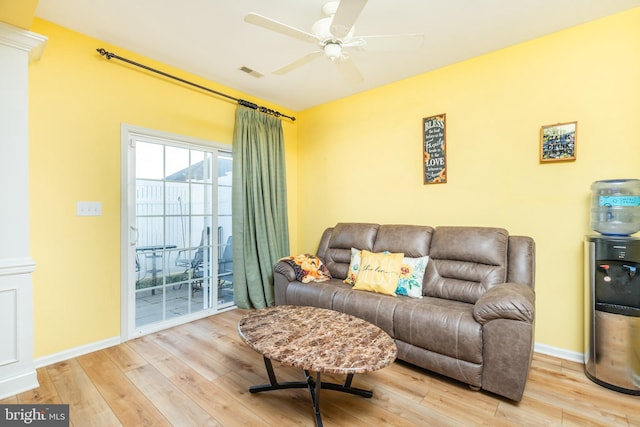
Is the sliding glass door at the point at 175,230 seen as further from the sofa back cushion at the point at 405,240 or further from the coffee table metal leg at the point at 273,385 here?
the sofa back cushion at the point at 405,240

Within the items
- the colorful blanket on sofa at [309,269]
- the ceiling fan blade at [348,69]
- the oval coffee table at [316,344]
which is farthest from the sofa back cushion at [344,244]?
the ceiling fan blade at [348,69]

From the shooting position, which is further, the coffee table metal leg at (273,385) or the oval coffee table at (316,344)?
the coffee table metal leg at (273,385)

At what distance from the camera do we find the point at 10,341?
6.14 feet

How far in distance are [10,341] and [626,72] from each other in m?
4.55

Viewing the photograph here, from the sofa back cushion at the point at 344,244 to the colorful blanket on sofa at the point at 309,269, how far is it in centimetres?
13

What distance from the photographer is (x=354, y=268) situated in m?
2.92

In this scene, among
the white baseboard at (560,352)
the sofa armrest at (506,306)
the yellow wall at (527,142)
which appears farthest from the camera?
the white baseboard at (560,352)

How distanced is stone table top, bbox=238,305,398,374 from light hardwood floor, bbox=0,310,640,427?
437 millimetres

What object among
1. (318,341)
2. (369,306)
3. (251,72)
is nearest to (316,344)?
(318,341)

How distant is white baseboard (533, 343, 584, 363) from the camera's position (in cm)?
229

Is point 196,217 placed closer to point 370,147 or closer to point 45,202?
point 45,202

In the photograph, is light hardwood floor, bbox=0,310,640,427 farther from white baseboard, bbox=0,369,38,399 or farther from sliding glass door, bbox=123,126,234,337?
sliding glass door, bbox=123,126,234,337

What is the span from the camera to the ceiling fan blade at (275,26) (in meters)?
1.57

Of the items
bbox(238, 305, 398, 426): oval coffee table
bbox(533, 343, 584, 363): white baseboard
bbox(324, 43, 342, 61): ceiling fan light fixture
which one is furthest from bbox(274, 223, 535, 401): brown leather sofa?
bbox(324, 43, 342, 61): ceiling fan light fixture
